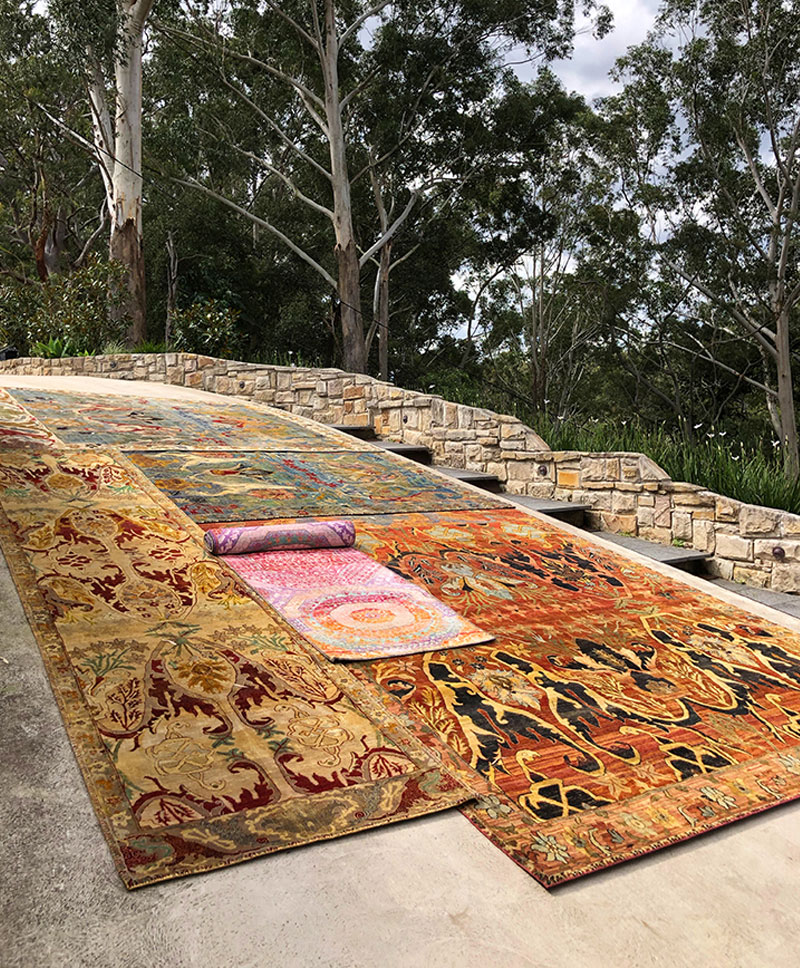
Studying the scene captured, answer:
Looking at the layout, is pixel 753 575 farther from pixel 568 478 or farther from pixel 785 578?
pixel 568 478

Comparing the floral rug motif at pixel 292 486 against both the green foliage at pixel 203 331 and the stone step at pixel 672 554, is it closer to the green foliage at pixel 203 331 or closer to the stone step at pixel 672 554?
the stone step at pixel 672 554

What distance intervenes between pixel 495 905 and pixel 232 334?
984 centimetres

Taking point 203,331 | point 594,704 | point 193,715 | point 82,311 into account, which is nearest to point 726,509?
point 594,704

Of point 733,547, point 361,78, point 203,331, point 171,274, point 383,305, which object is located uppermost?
point 361,78

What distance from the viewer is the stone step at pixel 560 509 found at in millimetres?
5630

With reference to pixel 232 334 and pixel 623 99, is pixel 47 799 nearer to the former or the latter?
pixel 232 334

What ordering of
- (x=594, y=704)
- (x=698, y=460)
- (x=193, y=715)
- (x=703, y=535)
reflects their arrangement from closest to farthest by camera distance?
1. (x=193, y=715)
2. (x=594, y=704)
3. (x=703, y=535)
4. (x=698, y=460)

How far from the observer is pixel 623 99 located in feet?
52.2

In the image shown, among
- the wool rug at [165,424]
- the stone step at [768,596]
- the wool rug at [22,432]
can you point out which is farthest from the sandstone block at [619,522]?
the wool rug at [22,432]

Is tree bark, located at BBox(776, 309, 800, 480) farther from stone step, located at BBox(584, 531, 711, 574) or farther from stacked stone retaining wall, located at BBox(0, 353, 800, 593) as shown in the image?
stone step, located at BBox(584, 531, 711, 574)

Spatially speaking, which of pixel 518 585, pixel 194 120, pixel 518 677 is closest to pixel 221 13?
pixel 194 120

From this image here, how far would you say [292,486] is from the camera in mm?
5289

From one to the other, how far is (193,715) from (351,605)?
1145mm

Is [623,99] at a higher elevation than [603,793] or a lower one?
higher
